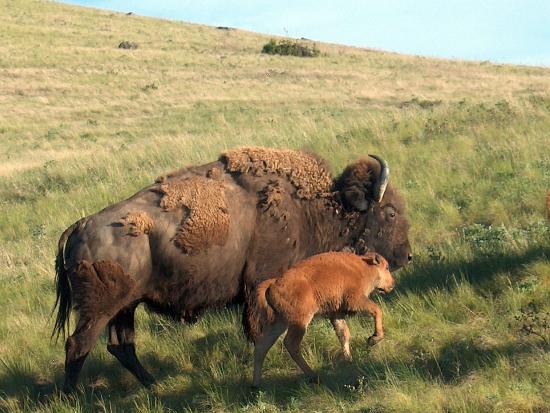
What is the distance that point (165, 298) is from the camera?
20.9 ft

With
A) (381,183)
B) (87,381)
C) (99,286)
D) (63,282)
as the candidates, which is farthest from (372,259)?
(87,381)

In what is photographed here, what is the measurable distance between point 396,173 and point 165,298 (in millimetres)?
5531

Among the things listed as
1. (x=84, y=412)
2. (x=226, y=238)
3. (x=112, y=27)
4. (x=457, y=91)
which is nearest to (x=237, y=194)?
(x=226, y=238)

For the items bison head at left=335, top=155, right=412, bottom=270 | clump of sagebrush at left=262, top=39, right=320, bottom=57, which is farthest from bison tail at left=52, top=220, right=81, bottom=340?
clump of sagebrush at left=262, top=39, right=320, bottom=57

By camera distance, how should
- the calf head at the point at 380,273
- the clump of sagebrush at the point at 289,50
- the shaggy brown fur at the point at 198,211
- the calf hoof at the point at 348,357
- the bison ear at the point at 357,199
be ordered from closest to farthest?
the calf hoof at the point at 348,357 → the calf head at the point at 380,273 → the shaggy brown fur at the point at 198,211 → the bison ear at the point at 357,199 → the clump of sagebrush at the point at 289,50

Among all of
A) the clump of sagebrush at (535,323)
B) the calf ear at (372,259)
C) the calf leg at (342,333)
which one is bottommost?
the calf leg at (342,333)

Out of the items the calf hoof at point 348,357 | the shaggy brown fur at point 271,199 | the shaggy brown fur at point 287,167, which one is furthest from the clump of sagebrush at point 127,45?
the calf hoof at point 348,357

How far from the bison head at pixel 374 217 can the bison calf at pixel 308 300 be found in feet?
3.99

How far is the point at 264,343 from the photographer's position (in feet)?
18.6

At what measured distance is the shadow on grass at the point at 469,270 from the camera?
6680 millimetres

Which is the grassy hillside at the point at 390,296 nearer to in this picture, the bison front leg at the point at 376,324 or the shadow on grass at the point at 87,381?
the shadow on grass at the point at 87,381

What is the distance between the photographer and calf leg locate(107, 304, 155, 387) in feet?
21.3

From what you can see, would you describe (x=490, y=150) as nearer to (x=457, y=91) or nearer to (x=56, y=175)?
(x=56, y=175)

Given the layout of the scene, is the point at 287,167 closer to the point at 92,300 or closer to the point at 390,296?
the point at 390,296
